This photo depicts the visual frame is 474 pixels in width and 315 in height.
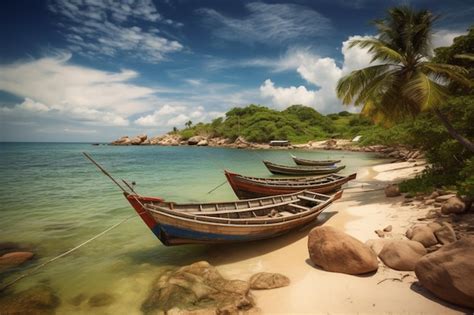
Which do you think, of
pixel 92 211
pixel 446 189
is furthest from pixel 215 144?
pixel 446 189

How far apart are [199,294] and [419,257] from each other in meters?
5.63

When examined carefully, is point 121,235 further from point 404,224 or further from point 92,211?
point 404,224

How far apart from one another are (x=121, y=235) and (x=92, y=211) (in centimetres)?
528

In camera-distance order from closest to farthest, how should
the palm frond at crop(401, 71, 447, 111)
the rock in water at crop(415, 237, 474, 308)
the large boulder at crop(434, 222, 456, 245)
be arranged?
the rock in water at crop(415, 237, 474, 308) → the large boulder at crop(434, 222, 456, 245) → the palm frond at crop(401, 71, 447, 111)

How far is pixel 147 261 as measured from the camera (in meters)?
8.88

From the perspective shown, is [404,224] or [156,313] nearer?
[156,313]

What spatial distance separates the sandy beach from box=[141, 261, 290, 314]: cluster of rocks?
0.30m

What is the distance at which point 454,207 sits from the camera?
27.9ft

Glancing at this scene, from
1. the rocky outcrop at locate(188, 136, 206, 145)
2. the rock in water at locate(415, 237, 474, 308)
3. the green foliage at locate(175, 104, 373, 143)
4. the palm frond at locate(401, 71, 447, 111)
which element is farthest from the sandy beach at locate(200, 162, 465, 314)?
the rocky outcrop at locate(188, 136, 206, 145)

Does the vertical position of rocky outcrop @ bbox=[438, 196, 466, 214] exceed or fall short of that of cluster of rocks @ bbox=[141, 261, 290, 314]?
it exceeds it

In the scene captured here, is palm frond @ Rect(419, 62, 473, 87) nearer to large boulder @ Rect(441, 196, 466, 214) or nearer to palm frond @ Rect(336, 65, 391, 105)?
palm frond @ Rect(336, 65, 391, 105)

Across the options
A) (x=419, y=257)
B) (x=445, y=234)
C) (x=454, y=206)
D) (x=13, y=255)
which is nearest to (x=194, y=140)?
(x=13, y=255)

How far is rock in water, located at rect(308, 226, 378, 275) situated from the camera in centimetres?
648

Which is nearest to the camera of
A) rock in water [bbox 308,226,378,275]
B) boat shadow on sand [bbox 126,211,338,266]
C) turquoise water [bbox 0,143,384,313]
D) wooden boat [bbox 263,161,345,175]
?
rock in water [bbox 308,226,378,275]
